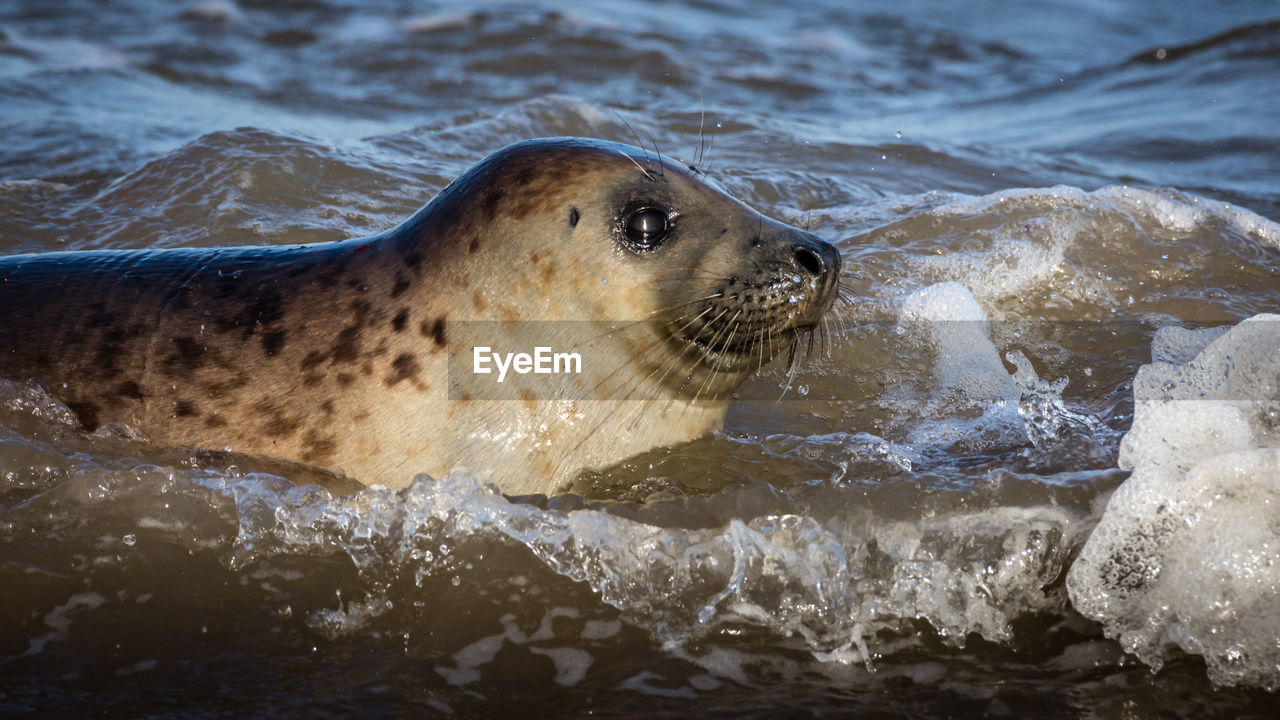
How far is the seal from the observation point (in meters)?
3.28

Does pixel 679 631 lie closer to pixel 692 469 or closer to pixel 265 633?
pixel 692 469

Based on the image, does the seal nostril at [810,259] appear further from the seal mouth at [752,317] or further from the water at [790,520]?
the water at [790,520]

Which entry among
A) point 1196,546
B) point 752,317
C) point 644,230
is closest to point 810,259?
point 752,317

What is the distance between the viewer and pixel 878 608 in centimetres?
288

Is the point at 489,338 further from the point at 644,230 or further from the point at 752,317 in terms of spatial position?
the point at 752,317

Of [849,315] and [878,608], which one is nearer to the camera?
[878,608]

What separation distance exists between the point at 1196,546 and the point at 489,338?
1814 millimetres

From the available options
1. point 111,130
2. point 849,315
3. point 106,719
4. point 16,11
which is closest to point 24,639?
point 106,719

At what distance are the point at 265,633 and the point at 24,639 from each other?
52cm

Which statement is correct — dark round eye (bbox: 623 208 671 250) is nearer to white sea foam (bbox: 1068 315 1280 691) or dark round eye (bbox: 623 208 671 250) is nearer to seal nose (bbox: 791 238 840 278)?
seal nose (bbox: 791 238 840 278)


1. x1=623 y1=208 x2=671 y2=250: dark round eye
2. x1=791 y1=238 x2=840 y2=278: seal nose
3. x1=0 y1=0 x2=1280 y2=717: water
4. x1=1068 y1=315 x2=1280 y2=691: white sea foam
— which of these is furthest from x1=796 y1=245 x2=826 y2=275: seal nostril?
x1=1068 y1=315 x2=1280 y2=691: white sea foam

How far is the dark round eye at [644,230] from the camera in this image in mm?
3305

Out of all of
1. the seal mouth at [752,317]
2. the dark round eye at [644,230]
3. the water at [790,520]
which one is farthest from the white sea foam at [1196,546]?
the dark round eye at [644,230]

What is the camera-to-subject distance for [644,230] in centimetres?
331
